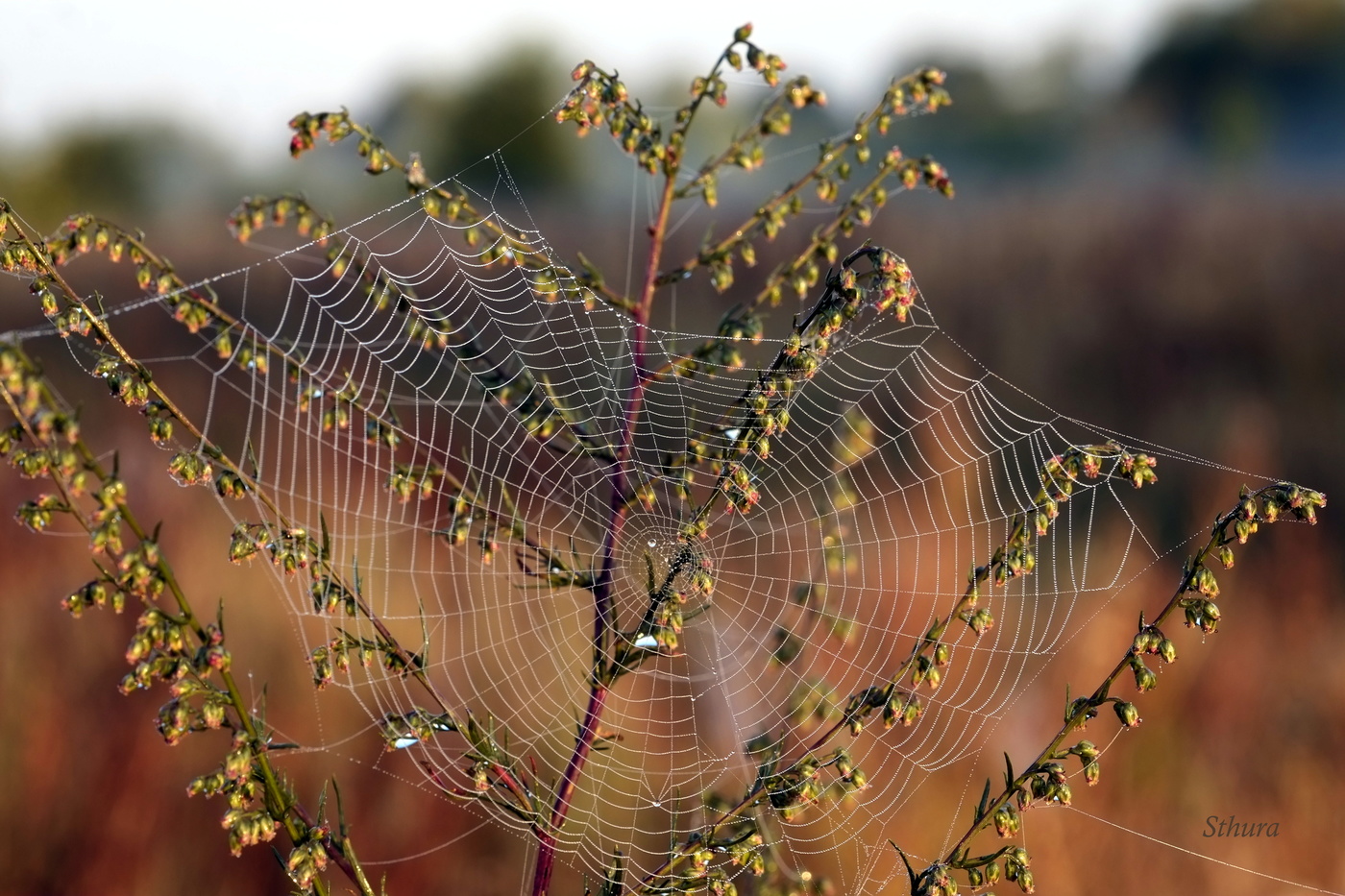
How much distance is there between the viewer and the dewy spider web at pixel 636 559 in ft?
5.87

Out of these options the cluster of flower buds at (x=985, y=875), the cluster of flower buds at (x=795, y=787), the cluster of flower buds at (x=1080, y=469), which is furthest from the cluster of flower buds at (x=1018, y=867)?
the cluster of flower buds at (x=1080, y=469)

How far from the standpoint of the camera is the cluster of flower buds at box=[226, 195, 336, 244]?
1.77 m

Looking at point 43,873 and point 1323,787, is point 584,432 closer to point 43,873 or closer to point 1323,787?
point 43,873

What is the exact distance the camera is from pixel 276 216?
185cm

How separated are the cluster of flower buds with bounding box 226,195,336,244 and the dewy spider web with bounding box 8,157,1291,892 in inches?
2.0

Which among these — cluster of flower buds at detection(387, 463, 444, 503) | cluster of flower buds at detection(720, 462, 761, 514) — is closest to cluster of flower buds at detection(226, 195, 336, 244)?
cluster of flower buds at detection(387, 463, 444, 503)

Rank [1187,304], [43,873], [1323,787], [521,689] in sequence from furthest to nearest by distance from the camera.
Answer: [1187,304]
[521,689]
[1323,787]
[43,873]

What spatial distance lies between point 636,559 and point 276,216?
89.1 inches

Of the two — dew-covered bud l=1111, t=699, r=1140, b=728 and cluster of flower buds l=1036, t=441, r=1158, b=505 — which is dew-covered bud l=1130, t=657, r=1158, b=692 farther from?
cluster of flower buds l=1036, t=441, r=1158, b=505

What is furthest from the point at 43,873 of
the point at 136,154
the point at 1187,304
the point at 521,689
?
the point at 136,154

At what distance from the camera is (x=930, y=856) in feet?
12.8

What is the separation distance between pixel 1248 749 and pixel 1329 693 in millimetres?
601

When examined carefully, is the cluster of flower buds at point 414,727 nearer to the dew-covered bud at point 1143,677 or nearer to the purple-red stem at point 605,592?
the purple-red stem at point 605,592

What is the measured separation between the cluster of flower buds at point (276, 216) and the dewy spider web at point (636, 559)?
0.17 feet
